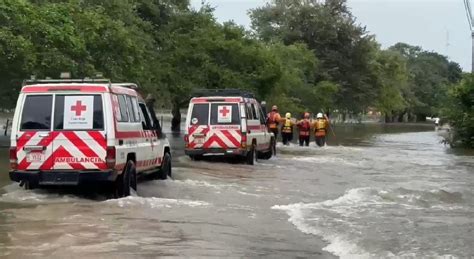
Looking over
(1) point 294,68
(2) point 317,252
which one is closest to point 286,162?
(2) point 317,252

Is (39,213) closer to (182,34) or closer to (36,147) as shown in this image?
(36,147)

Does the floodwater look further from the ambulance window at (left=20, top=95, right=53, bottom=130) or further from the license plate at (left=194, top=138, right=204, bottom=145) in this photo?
the license plate at (left=194, top=138, right=204, bottom=145)

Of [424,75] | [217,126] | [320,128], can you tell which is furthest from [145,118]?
[424,75]

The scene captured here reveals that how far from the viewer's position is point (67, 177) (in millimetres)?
11867

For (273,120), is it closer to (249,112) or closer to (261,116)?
(261,116)

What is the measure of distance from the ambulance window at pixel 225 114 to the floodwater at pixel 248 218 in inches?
88.0

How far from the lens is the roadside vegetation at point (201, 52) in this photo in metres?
20.3

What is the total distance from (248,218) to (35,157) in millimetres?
3676

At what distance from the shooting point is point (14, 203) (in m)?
11.8

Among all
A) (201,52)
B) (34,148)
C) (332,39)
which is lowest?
(34,148)

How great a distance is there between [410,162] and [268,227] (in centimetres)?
1539

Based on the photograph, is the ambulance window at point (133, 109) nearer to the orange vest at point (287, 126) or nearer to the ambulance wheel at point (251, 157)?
the ambulance wheel at point (251, 157)

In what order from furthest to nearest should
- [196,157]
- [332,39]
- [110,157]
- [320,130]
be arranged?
[332,39] → [320,130] → [196,157] → [110,157]

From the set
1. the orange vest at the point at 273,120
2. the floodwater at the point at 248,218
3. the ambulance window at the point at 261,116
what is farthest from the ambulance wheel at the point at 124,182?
the orange vest at the point at 273,120
